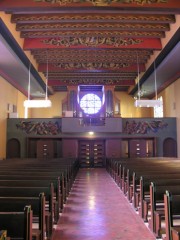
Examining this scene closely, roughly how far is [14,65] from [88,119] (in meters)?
5.55

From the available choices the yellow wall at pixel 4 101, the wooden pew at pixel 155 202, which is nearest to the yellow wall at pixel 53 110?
the yellow wall at pixel 4 101

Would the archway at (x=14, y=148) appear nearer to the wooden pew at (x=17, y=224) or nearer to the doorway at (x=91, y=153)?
the doorway at (x=91, y=153)

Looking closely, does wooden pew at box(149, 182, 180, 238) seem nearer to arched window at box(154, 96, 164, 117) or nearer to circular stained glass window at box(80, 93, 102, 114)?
arched window at box(154, 96, 164, 117)

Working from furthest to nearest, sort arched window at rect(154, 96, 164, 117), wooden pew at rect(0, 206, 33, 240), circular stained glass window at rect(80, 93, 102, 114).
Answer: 1. circular stained glass window at rect(80, 93, 102, 114)
2. arched window at rect(154, 96, 164, 117)
3. wooden pew at rect(0, 206, 33, 240)

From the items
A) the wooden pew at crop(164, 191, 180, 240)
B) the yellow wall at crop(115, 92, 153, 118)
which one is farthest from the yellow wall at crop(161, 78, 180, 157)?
the wooden pew at crop(164, 191, 180, 240)

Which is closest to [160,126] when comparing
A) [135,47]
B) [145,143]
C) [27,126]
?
[145,143]

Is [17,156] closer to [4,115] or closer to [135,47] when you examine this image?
[4,115]

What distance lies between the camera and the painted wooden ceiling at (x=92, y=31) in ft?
23.0

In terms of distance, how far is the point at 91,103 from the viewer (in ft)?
64.0

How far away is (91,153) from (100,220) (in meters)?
10.4

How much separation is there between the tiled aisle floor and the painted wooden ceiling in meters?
4.77

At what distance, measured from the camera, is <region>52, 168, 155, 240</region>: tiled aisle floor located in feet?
12.3

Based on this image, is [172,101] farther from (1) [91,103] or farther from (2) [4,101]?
(2) [4,101]

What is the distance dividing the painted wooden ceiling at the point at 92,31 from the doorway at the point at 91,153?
12.8 ft
